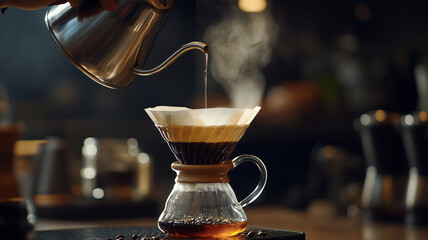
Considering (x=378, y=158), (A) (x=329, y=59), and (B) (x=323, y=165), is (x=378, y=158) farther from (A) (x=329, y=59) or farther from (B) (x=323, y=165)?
(A) (x=329, y=59)

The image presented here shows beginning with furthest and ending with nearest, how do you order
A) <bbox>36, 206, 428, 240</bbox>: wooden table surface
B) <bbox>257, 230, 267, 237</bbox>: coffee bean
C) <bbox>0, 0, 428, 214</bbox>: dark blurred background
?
<bbox>0, 0, 428, 214</bbox>: dark blurred background → <bbox>36, 206, 428, 240</bbox>: wooden table surface → <bbox>257, 230, 267, 237</bbox>: coffee bean

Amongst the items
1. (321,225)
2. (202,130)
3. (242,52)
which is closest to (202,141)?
(202,130)

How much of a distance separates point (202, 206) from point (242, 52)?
104 inches

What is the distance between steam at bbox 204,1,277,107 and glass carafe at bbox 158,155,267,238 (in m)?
2.42

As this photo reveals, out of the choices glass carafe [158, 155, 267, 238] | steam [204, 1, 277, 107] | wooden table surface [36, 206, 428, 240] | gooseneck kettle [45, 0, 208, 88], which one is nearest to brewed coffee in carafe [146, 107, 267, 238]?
glass carafe [158, 155, 267, 238]

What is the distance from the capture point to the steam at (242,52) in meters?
3.52

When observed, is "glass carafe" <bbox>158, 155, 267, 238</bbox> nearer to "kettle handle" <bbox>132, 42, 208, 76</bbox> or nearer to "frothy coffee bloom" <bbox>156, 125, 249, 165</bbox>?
"frothy coffee bloom" <bbox>156, 125, 249, 165</bbox>

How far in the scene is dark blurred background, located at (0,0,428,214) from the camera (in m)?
3.51

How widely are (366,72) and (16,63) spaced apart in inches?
81.5

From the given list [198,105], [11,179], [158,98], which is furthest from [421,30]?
[11,179]

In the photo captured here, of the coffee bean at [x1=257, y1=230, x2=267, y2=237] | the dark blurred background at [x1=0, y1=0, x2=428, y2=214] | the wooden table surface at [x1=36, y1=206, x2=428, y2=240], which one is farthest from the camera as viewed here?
the dark blurred background at [x1=0, y1=0, x2=428, y2=214]

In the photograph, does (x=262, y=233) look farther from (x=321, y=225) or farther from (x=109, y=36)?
(x=321, y=225)

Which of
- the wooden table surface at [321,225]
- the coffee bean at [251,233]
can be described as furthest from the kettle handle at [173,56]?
the wooden table surface at [321,225]

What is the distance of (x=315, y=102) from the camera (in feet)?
12.0
